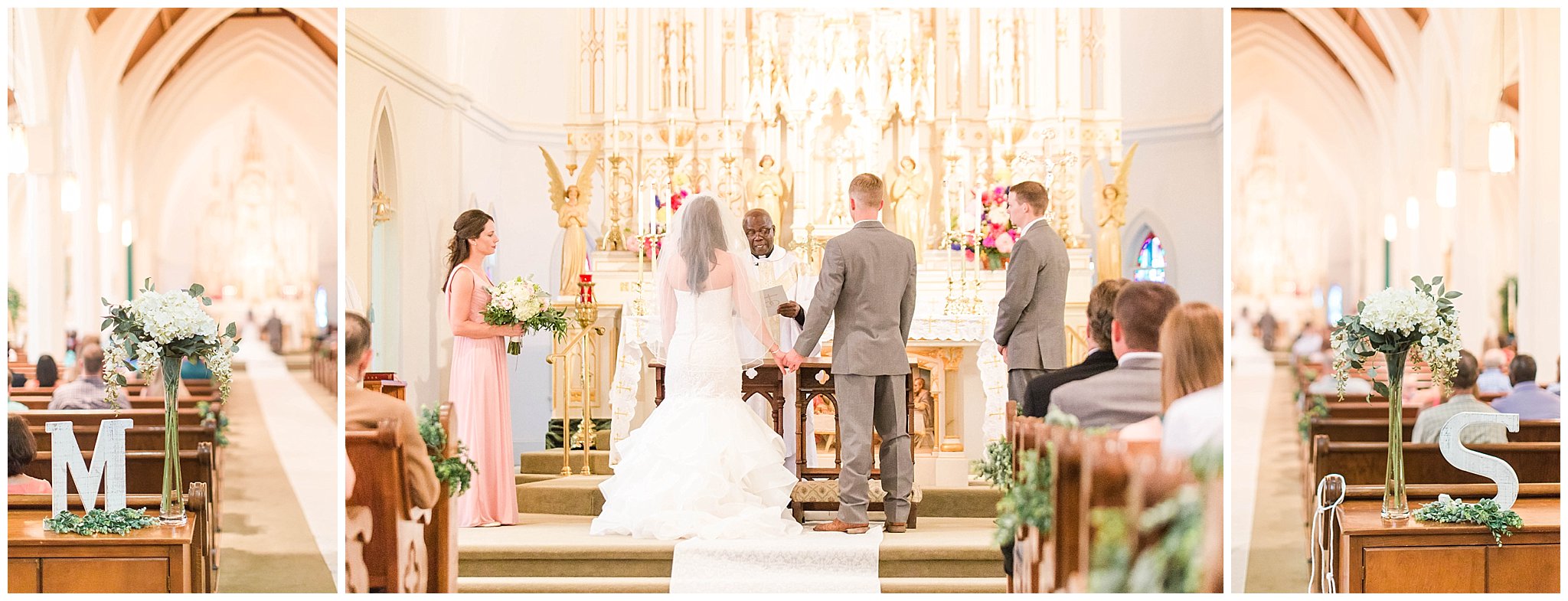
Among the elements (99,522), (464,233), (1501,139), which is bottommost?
(99,522)

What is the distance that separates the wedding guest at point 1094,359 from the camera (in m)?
5.16

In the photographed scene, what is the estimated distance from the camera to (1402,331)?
5.42 m

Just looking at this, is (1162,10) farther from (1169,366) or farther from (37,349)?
(37,349)

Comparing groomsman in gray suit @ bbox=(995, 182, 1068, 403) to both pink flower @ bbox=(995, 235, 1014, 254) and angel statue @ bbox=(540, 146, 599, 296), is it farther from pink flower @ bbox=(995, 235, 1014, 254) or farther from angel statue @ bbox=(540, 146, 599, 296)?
angel statue @ bbox=(540, 146, 599, 296)

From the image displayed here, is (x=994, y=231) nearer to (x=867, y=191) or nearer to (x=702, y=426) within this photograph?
(x=867, y=191)

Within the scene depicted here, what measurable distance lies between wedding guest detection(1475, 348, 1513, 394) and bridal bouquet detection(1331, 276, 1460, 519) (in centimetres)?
109

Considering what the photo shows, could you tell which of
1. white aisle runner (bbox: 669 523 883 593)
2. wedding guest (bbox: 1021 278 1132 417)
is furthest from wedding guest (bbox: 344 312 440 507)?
wedding guest (bbox: 1021 278 1132 417)

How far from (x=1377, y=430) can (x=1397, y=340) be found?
1353 millimetres

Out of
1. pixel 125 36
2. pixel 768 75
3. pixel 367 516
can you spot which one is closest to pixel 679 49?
pixel 768 75

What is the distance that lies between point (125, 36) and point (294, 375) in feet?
7.83

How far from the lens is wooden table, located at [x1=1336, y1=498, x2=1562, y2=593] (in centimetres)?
523

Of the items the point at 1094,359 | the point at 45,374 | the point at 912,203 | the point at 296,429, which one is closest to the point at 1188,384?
the point at 1094,359

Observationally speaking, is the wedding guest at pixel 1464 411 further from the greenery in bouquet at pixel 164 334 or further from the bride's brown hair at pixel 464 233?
the greenery in bouquet at pixel 164 334

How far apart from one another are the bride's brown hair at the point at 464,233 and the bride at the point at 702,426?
32.3 inches
